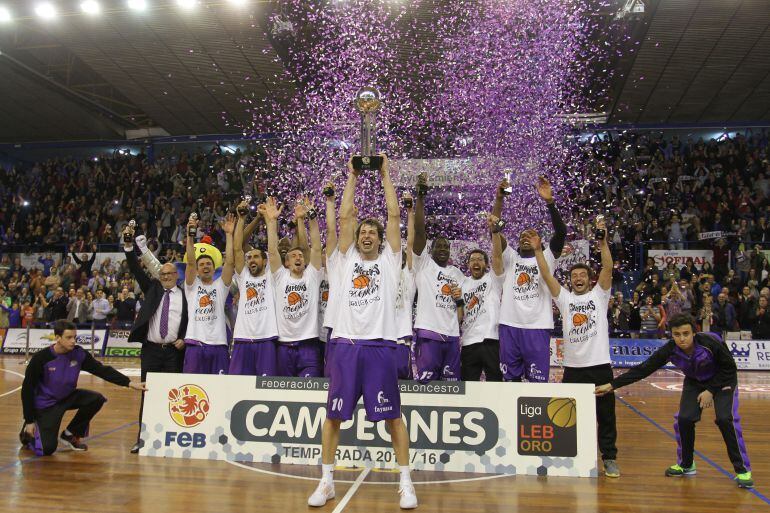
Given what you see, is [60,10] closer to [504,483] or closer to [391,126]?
[391,126]

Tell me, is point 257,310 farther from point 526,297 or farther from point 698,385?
point 698,385

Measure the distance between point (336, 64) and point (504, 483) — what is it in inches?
475

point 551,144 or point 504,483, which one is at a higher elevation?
point 551,144

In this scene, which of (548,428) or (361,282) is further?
(548,428)

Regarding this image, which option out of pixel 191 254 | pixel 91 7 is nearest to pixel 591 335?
pixel 191 254

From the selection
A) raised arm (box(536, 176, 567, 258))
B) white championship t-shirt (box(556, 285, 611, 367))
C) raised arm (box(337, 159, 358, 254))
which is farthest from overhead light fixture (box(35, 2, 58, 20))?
white championship t-shirt (box(556, 285, 611, 367))

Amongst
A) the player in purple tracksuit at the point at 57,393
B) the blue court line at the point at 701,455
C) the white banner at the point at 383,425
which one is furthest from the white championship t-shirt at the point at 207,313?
the blue court line at the point at 701,455

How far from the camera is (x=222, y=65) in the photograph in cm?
1847

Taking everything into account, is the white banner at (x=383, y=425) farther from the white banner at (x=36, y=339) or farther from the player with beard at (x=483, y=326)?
the white banner at (x=36, y=339)

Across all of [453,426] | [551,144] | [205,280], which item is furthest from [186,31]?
[453,426]

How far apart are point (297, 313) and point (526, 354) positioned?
7.63ft

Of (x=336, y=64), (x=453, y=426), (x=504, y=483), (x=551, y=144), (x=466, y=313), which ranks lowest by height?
(x=504, y=483)

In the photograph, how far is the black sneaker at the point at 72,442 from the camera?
6.65 m

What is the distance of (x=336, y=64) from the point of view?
50.9 ft
